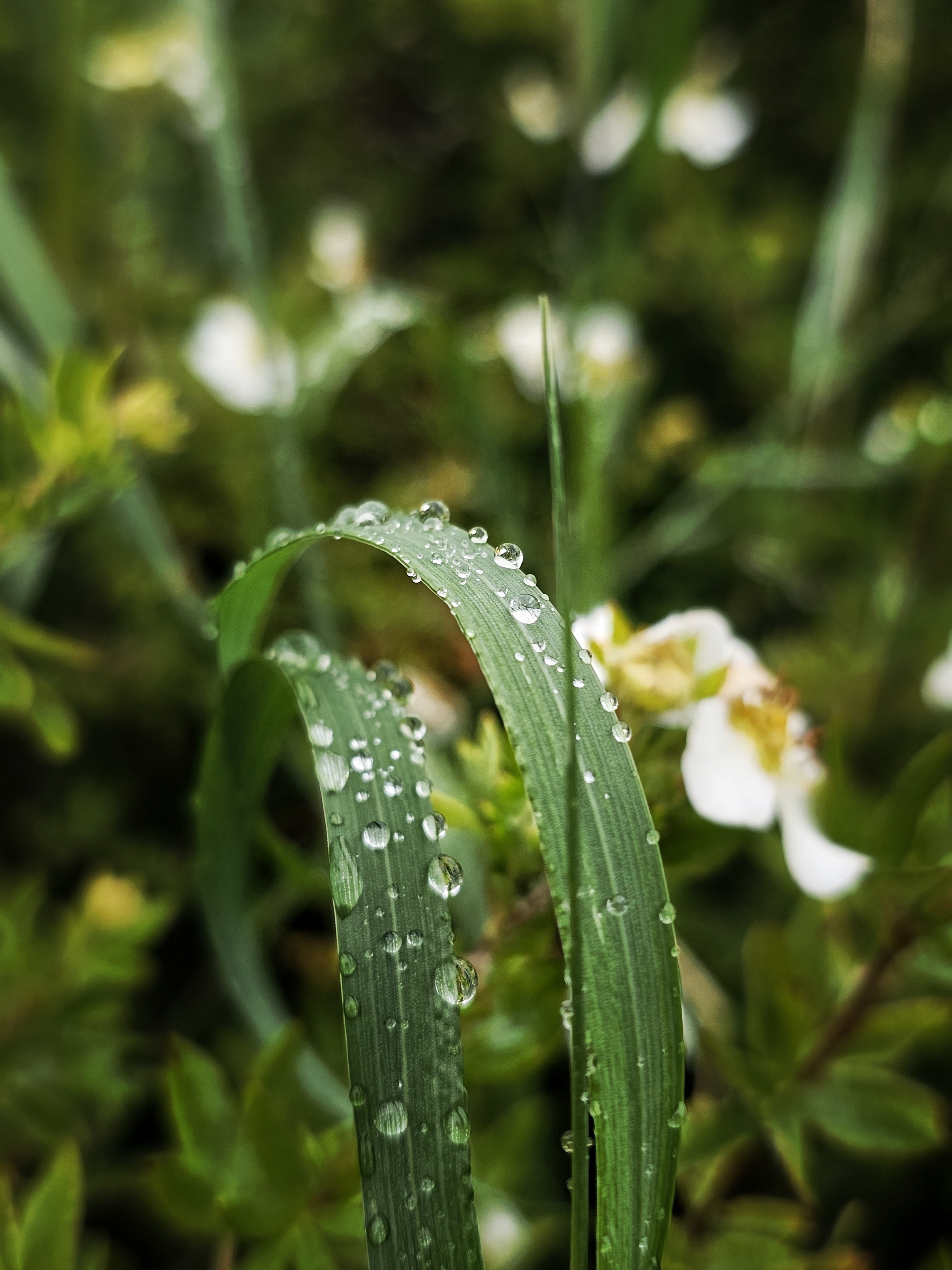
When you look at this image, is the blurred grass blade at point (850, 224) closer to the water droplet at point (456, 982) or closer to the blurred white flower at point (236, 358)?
the blurred white flower at point (236, 358)

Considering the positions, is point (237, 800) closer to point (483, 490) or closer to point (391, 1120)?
point (391, 1120)

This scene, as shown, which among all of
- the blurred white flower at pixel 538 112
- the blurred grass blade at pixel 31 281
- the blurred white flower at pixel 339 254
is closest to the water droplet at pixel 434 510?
the blurred grass blade at pixel 31 281

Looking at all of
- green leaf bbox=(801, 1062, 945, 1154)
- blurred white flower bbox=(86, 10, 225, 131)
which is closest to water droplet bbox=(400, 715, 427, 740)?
green leaf bbox=(801, 1062, 945, 1154)

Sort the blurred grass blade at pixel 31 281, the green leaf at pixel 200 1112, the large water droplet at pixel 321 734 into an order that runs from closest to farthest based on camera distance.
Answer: the large water droplet at pixel 321 734 < the green leaf at pixel 200 1112 < the blurred grass blade at pixel 31 281

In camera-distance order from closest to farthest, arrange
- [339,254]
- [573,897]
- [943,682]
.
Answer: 1. [573,897]
2. [943,682]
3. [339,254]

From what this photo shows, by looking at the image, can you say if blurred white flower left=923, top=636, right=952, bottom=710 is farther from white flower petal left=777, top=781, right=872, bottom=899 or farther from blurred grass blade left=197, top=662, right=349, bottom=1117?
blurred grass blade left=197, top=662, right=349, bottom=1117

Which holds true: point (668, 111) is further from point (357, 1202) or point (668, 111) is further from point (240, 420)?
point (357, 1202)

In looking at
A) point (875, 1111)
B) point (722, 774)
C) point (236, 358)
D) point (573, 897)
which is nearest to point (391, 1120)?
point (573, 897)
